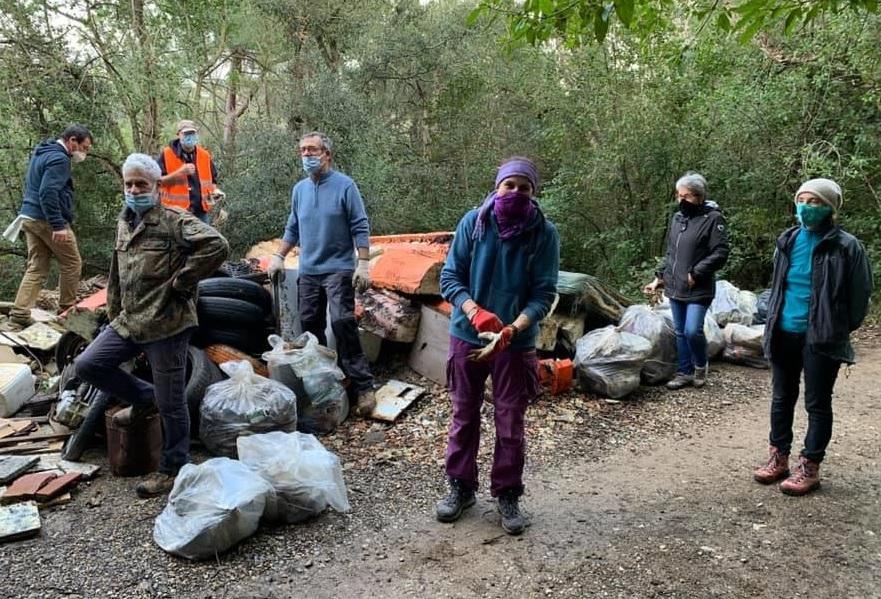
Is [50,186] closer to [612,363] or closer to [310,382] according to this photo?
[310,382]

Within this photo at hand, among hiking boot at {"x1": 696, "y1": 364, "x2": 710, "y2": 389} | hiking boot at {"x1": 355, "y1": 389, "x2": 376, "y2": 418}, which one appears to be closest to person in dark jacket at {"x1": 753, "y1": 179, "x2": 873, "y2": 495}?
hiking boot at {"x1": 696, "y1": 364, "x2": 710, "y2": 389}

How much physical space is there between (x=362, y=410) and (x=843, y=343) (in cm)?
295

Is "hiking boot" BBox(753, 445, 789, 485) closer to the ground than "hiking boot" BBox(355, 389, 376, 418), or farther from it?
closer to the ground

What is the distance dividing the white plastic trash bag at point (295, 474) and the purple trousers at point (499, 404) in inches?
24.9

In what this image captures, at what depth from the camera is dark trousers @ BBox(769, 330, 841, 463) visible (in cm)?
334

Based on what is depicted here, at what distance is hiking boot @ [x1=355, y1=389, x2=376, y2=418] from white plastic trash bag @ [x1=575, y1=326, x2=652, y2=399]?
167 cm

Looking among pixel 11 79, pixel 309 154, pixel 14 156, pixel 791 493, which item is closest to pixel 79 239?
pixel 14 156

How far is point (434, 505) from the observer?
3.46 metres

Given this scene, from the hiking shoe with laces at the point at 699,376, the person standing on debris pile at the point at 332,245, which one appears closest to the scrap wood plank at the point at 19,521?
the person standing on debris pile at the point at 332,245

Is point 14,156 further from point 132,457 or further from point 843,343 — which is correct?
point 843,343

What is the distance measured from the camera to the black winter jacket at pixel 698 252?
5.11 meters

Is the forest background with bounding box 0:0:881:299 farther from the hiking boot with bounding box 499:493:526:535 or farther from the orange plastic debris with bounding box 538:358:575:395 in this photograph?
the hiking boot with bounding box 499:493:526:535

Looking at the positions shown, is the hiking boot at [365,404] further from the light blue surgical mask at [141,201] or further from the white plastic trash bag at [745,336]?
the white plastic trash bag at [745,336]

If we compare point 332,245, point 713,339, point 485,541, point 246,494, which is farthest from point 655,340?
point 246,494
